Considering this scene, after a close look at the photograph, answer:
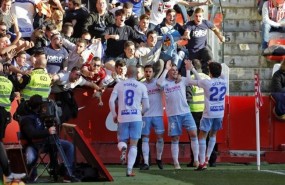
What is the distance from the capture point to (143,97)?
20.8 metres

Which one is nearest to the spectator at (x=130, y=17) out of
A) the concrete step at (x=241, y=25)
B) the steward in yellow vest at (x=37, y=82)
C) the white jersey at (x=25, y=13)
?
the white jersey at (x=25, y=13)

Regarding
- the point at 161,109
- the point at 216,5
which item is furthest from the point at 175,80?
the point at 216,5

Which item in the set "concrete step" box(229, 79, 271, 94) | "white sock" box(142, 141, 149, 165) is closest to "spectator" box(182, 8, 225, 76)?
"concrete step" box(229, 79, 271, 94)

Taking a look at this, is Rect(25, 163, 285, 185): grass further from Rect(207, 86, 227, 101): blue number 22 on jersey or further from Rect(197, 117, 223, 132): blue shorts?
Rect(207, 86, 227, 101): blue number 22 on jersey

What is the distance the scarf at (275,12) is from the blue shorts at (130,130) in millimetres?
9394

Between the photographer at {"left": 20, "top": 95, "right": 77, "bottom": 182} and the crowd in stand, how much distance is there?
196 cm

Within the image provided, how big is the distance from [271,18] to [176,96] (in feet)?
24.1

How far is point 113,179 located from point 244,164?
17.9 ft

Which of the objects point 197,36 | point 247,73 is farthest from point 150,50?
point 247,73

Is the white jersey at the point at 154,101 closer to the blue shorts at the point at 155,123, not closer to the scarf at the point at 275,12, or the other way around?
the blue shorts at the point at 155,123

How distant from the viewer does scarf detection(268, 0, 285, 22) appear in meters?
29.1

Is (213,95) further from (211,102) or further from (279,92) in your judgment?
(279,92)

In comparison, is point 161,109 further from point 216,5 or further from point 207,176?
point 216,5

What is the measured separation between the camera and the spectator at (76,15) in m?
25.4
